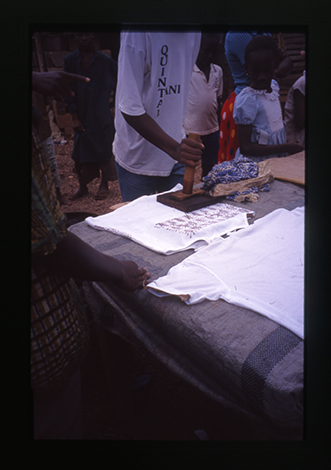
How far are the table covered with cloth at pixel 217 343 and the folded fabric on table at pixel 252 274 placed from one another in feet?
0.10

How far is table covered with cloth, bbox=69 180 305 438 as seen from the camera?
795 mm

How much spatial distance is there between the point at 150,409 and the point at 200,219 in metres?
0.93

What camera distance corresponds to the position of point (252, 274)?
1150 mm

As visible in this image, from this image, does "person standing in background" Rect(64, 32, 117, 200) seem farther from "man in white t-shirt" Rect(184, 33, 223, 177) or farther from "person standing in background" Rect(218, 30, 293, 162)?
"person standing in background" Rect(218, 30, 293, 162)

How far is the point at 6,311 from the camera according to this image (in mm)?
650

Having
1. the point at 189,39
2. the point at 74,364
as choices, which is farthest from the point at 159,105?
the point at 74,364

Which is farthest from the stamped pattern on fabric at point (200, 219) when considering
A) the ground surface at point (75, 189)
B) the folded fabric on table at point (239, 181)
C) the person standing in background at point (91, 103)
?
the ground surface at point (75, 189)

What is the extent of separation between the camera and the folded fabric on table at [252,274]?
1.00 metres

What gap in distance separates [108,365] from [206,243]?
662 millimetres

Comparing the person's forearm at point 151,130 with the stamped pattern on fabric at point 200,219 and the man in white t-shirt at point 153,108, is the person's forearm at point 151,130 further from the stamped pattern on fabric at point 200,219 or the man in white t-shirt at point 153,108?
the stamped pattern on fabric at point 200,219

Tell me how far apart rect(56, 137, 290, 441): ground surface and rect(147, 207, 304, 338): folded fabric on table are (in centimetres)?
55

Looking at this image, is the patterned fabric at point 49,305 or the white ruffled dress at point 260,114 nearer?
the patterned fabric at point 49,305

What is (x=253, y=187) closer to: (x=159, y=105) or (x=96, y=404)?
(x=159, y=105)

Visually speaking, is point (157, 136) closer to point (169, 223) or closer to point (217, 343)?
point (169, 223)
